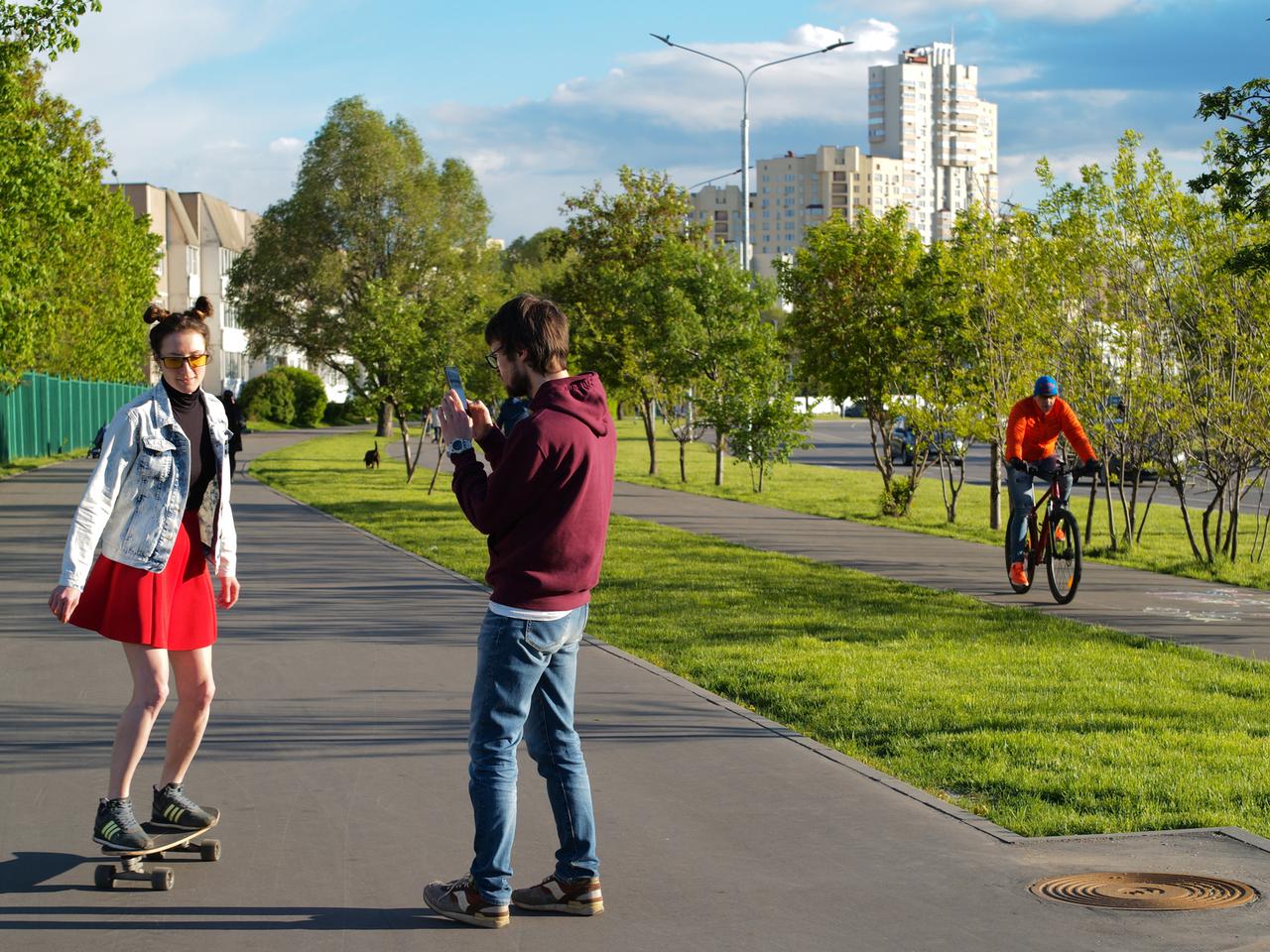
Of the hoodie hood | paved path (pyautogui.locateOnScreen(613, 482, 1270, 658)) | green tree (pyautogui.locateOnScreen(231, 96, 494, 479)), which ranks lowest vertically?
paved path (pyautogui.locateOnScreen(613, 482, 1270, 658))

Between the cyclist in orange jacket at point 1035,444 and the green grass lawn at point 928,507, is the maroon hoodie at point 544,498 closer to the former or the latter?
the cyclist in orange jacket at point 1035,444

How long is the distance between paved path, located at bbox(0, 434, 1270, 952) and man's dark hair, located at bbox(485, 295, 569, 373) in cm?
167

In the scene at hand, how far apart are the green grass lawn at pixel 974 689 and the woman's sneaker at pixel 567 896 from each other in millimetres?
1739

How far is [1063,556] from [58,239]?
31416 mm

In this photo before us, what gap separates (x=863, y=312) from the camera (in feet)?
73.9

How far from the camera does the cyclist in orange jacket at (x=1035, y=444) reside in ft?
41.4

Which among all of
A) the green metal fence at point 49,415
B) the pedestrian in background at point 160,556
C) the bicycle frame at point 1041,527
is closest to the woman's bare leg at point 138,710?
the pedestrian in background at point 160,556

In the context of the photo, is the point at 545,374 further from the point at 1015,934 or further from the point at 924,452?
the point at 924,452

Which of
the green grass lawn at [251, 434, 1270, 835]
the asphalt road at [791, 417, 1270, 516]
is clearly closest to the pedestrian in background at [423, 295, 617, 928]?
the green grass lawn at [251, 434, 1270, 835]

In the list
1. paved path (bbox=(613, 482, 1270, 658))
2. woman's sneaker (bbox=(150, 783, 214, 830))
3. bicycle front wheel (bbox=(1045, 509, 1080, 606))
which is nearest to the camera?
woman's sneaker (bbox=(150, 783, 214, 830))

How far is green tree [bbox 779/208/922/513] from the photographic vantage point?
72.0 ft

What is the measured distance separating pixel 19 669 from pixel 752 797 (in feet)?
16.0

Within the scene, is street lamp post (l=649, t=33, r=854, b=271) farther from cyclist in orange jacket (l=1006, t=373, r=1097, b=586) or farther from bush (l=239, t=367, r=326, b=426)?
bush (l=239, t=367, r=326, b=426)

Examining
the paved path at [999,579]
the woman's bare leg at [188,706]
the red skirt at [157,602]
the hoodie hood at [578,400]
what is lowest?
the paved path at [999,579]
